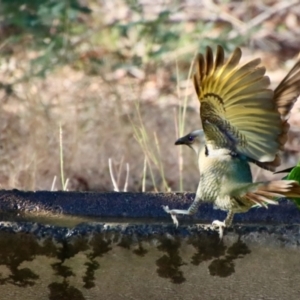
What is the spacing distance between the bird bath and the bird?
81 millimetres

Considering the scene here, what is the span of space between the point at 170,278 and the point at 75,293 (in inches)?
9.2

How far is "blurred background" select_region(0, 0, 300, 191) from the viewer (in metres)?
4.73

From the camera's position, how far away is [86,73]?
525 centimetres

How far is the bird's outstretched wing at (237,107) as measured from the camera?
1641mm

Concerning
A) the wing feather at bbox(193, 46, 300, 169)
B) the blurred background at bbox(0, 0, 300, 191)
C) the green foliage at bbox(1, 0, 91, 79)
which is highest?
the wing feather at bbox(193, 46, 300, 169)

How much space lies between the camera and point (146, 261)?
1.99 meters

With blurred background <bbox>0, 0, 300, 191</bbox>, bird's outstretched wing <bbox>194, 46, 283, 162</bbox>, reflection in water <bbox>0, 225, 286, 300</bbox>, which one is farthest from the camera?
blurred background <bbox>0, 0, 300, 191</bbox>

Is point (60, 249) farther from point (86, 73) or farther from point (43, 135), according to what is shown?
point (86, 73)

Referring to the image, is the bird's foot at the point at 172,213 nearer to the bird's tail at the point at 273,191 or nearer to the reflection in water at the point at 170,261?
the reflection in water at the point at 170,261

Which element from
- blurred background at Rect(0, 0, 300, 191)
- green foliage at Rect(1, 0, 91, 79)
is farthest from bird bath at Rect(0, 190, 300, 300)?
green foliage at Rect(1, 0, 91, 79)

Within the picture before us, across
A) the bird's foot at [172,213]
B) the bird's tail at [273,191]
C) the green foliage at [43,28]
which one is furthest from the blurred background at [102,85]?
the bird's tail at [273,191]

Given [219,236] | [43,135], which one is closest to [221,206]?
[219,236]

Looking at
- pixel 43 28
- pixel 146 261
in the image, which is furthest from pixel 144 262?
pixel 43 28

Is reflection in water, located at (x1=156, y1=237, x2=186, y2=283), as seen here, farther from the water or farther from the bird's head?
the bird's head
